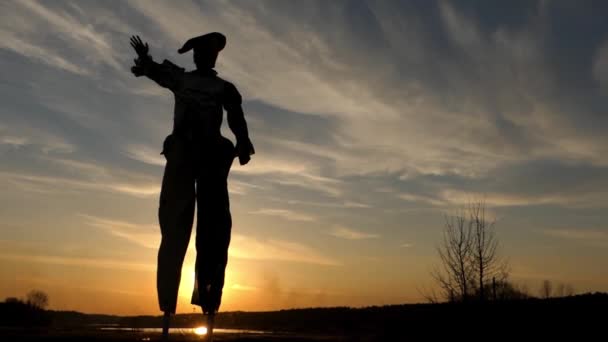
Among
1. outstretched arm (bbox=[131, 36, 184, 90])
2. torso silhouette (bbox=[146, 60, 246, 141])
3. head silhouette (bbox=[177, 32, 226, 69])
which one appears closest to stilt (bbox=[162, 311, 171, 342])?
torso silhouette (bbox=[146, 60, 246, 141])

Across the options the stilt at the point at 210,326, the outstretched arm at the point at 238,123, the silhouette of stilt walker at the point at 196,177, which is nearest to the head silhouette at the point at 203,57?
the silhouette of stilt walker at the point at 196,177

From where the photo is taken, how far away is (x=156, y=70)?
18.9 feet

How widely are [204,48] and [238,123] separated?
0.89 meters

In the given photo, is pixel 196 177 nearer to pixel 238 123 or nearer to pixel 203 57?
pixel 238 123

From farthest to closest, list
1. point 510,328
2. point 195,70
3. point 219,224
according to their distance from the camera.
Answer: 1. point 510,328
2. point 195,70
3. point 219,224

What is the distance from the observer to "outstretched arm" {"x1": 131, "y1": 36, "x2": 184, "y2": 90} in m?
5.73

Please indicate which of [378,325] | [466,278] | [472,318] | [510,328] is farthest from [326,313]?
[510,328]

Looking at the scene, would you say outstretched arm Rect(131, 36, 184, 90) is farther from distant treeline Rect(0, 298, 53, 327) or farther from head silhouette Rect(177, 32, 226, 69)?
distant treeline Rect(0, 298, 53, 327)

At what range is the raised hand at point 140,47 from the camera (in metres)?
5.83

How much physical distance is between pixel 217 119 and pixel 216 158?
1.44ft

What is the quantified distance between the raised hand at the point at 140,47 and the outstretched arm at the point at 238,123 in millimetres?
922

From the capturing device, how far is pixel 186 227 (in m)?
5.29

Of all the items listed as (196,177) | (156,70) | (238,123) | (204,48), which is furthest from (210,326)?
(204,48)

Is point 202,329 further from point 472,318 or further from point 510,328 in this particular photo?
point 472,318
